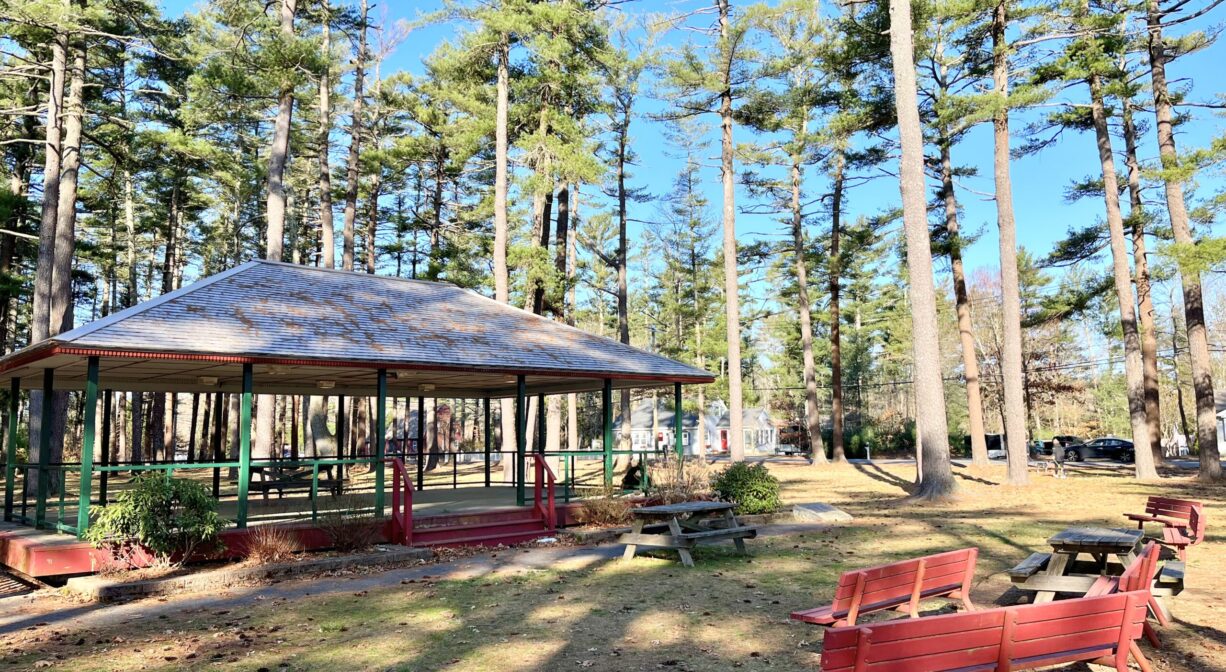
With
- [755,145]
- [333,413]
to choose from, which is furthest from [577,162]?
[333,413]

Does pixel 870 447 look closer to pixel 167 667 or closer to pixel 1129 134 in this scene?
pixel 1129 134

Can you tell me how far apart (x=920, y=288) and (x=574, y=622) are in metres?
12.9

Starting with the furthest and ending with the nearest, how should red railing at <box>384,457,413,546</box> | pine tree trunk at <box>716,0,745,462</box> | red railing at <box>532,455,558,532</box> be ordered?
1. pine tree trunk at <box>716,0,745,462</box>
2. red railing at <box>532,455,558,532</box>
3. red railing at <box>384,457,413,546</box>

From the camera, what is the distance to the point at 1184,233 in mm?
20672

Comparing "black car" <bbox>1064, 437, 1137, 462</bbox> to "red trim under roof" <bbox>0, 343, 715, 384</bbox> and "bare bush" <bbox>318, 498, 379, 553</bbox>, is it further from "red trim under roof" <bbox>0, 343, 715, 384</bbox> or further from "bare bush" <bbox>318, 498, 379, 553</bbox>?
"bare bush" <bbox>318, 498, 379, 553</bbox>

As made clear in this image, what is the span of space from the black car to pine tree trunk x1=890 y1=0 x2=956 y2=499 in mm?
22227

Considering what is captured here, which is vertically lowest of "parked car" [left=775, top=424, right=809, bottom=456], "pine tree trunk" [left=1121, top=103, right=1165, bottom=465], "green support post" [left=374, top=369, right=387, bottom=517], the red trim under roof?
"parked car" [left=775, top=424, right=809, bottom=456]

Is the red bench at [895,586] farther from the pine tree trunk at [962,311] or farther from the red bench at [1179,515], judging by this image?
the pine tree trunk at [962,311]

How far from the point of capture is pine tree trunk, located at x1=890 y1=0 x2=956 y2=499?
1662 centimetres

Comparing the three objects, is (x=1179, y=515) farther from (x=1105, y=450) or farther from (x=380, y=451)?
(x=1105, y=450)

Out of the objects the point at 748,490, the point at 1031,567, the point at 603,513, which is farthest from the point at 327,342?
the point at 1031,567

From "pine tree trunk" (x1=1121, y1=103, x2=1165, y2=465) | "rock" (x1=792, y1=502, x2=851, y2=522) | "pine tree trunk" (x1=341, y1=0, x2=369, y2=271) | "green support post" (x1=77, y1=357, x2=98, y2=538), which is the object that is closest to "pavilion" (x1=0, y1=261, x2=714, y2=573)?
"green support post" (x1=77, y1=357, x2=98, y2=538)

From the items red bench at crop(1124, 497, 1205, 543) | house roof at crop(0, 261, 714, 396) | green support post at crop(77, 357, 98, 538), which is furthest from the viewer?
house roof at crop(0, 261, 714, 396)

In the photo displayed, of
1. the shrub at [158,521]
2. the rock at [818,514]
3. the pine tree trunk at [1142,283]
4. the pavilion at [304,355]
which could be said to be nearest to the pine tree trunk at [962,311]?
the pine tree trunk at [1142,283]
